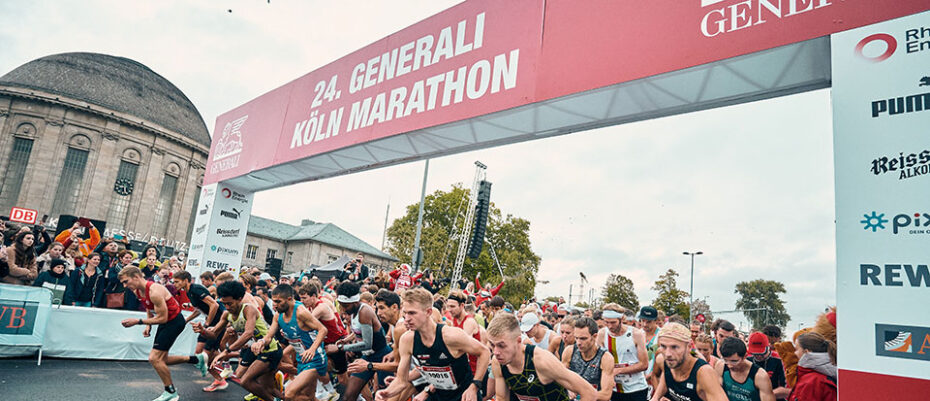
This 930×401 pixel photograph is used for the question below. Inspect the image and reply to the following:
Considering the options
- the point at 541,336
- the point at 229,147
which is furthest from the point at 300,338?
the point at 229,147

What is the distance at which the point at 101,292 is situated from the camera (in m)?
11.5

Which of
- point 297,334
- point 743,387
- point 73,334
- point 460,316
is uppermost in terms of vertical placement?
point 460,316

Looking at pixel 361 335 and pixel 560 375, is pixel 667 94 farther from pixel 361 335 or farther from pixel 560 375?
pixel 361 335

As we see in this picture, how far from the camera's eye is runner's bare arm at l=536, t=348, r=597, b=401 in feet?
13.3

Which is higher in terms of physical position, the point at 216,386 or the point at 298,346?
the point at 298,346

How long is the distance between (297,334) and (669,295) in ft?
150

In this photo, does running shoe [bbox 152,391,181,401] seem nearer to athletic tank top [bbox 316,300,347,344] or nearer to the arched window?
athletic tank top [bbox 316,300,347,344]

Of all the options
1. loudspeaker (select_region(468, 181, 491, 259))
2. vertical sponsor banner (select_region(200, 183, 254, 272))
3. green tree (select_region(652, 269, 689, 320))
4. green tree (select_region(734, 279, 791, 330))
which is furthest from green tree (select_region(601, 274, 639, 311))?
green tree (select_region(734, 279, 791, 330))

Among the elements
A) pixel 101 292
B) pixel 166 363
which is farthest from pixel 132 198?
pixel 166 363

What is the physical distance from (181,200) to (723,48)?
57725 millimetres

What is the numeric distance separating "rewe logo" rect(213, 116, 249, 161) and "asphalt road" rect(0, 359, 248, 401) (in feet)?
18.6

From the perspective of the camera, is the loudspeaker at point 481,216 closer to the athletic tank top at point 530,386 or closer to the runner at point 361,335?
the runner at point 361,335

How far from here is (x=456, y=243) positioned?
48.1 meters

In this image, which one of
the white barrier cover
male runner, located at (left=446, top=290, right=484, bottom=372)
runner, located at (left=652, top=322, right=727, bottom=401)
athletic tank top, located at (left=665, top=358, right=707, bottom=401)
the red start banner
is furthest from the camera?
the white barrier cover
